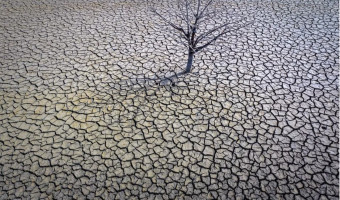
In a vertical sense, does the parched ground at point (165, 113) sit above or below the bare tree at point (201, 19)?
below

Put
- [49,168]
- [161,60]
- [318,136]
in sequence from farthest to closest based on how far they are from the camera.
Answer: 1. [161,60]
2. [318,136]
3. [49,168]

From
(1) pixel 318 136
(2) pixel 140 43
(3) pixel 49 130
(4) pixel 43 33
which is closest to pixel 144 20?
(2) pixel 140 43

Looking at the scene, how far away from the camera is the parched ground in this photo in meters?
2.19

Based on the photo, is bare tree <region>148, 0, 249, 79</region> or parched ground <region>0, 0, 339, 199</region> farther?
bare tree <region>148, 0, 249, 79</region>

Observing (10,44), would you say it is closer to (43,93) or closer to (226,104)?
(43,93)

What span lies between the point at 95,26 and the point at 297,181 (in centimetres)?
379

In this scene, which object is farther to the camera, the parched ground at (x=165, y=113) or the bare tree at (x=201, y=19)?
the bare tree at (x=201, y=19)

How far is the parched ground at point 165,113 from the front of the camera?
7.18 ft

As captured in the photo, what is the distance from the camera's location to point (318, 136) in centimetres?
248

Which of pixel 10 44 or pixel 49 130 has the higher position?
pixel 10 44

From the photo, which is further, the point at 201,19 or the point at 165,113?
the point at 201,19

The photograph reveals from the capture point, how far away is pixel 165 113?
109 inches

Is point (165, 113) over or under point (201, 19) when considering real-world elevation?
under

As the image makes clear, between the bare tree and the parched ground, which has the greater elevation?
the bare tree
